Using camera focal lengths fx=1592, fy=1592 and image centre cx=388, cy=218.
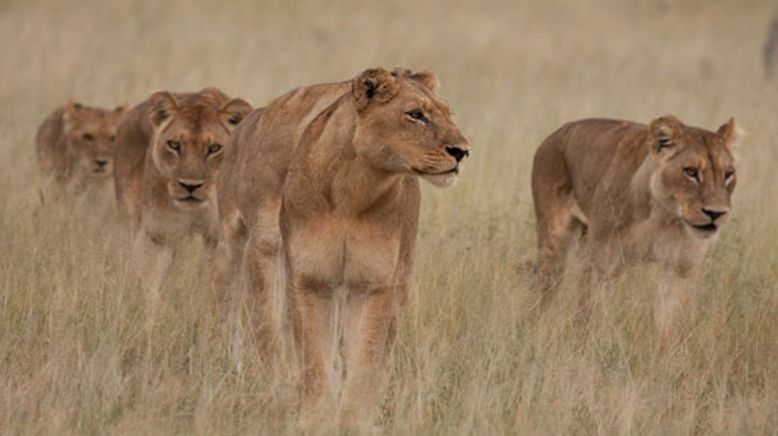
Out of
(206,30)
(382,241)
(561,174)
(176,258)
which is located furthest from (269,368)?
(206,30)

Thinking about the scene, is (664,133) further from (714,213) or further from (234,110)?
(234,110)

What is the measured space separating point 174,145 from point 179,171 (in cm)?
20

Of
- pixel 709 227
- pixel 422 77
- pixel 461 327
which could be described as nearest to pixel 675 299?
pixel 709 227

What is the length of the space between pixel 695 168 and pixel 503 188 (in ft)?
9.99

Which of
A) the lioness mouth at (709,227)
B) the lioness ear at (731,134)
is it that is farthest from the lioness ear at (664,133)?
the lioness mouth at (709,227)

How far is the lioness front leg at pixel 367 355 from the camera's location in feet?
18.5

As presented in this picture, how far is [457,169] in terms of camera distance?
5.34 metres

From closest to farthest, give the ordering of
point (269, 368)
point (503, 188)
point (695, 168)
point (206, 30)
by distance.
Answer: point (269, 368) → point (695, 168) → point (503, 188) → point (206, 30)

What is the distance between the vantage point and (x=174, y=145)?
8391mm

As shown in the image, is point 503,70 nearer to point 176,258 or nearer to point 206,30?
point 206,30

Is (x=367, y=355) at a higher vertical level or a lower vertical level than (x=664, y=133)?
lower

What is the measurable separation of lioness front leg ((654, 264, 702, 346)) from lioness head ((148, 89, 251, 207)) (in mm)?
2371

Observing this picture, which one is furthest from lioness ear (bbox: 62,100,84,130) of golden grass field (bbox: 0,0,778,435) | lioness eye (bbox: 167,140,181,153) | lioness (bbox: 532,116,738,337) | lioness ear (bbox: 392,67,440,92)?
lioness ear (bbox: 392,67,440,92)

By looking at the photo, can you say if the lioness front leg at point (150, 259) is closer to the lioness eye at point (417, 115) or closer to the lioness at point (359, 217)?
the lioness at point (359, 217)
